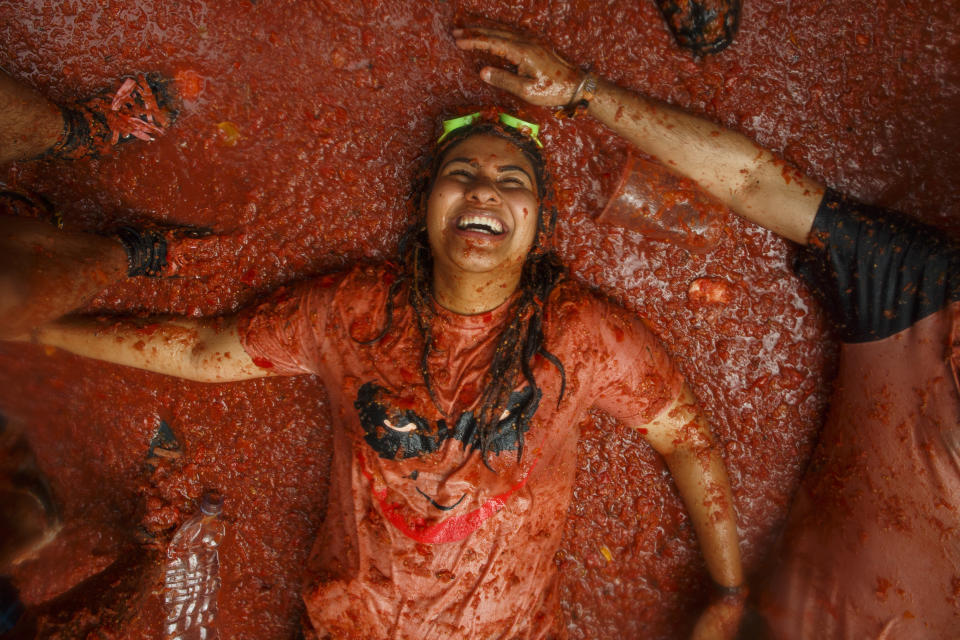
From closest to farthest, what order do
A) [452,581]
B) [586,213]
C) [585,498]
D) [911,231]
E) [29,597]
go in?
[911,231], [452,581], [29,597], [586,213], [585,498]

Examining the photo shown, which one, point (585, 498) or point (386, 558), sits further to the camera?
point (585, 498)

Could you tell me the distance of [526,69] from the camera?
2236 mm

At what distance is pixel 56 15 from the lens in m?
2.38

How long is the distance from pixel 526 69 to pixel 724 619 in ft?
7.62

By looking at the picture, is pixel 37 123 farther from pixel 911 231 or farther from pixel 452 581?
pixel 911 231

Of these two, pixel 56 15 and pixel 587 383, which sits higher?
pixel 56 15

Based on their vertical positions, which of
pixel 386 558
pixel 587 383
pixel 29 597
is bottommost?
pixel 29 597

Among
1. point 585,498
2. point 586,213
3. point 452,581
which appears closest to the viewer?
point 452,581

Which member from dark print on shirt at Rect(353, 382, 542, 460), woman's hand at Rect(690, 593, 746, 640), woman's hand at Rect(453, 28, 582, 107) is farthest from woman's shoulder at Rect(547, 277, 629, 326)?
woman's hand at Rect(690, 593, 746, 640)

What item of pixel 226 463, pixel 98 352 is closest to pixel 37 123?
pixel 98 352

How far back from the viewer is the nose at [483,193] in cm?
200

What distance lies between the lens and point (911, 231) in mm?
2051

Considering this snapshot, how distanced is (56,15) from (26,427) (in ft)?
5.42

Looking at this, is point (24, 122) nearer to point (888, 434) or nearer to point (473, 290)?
point (473, 290)
